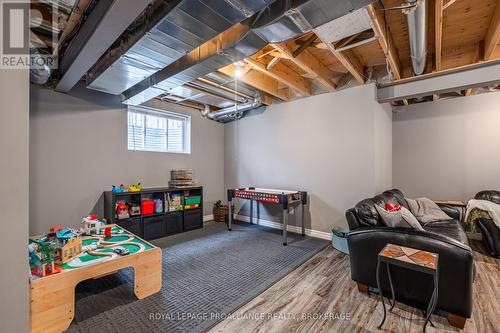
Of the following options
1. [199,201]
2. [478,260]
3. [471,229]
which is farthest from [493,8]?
[199,201]

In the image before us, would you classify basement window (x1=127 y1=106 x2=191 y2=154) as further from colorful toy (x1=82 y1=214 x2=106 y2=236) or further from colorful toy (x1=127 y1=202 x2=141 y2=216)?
colorful toy (x1=82 y1=214 x2=106 y2=236)

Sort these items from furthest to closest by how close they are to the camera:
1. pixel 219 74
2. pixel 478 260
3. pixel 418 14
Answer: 1. pixel 219 74
2. pixel 478 260
3. pixel 418 14

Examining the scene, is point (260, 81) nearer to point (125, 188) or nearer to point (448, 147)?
point (125, 188)

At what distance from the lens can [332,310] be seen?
2012mm

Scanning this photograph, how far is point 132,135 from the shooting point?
163 inches

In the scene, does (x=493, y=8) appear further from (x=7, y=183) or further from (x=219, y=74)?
(x=7, y=183)

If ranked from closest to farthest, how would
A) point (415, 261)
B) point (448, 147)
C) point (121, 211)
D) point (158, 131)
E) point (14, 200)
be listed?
point (14, 200)
point (415, 261)
point (121, 211)
point (448, 147)
point (158, 131)

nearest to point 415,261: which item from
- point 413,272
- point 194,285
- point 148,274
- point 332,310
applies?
point 413,272

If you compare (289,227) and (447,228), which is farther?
(289,227)

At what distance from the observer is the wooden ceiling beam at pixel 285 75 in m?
2.98

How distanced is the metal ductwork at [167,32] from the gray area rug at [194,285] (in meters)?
2.45

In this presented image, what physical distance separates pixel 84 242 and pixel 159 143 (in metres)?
2.46

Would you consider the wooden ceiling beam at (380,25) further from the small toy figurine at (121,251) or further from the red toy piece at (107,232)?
the red toy piece at (107,232)

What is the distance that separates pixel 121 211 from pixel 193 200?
1.33 metres
